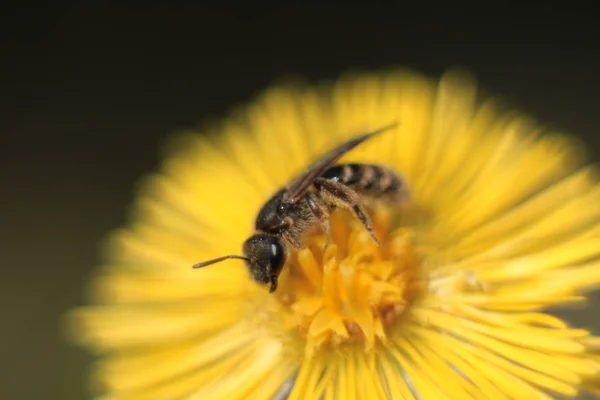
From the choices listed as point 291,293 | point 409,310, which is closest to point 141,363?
point 291,293

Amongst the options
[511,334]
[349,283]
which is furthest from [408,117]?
[511,334]

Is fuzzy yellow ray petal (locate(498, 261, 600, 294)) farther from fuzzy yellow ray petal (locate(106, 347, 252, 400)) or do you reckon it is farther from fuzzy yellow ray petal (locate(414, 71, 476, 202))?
fuzzy yellow ray petal (locate(106, 347, 252, 400))

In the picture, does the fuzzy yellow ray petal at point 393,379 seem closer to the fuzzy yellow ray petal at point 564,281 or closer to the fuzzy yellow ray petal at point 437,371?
the fuzzy yellow ray petal at point 437,371

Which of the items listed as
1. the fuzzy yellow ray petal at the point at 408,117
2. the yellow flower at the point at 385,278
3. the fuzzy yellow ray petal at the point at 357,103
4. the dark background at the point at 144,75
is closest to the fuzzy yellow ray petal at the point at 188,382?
the yellow flower at the point at 385,278

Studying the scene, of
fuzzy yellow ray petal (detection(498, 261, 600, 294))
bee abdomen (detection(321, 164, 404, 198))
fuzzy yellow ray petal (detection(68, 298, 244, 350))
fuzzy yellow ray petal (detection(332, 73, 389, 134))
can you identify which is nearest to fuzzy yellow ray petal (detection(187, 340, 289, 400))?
fuzzy yellow ray petal (detection(68, 298, 244, 350))

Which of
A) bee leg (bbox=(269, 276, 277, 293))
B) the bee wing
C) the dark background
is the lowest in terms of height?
the dark background

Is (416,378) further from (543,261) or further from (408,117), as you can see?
(408,117)

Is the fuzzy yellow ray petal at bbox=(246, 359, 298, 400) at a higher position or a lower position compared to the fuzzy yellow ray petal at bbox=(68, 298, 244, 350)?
lower
